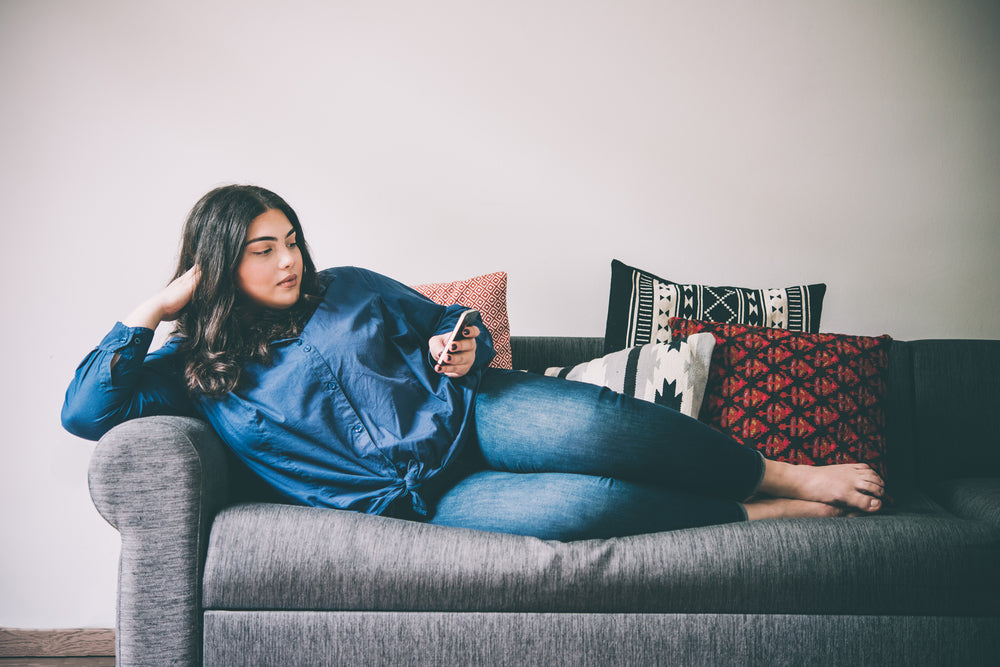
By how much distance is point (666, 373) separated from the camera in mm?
1379

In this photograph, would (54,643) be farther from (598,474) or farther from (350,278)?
(598,474)

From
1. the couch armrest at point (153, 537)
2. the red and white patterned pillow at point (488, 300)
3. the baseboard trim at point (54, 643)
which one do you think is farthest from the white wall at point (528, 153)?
the couch armrest at point (153, 537)

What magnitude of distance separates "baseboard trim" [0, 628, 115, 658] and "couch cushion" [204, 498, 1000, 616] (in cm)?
111

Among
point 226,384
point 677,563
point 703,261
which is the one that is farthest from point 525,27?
point 677,563

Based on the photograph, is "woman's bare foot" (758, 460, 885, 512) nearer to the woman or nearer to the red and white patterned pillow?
the woman

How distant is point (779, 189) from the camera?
1.92 meters

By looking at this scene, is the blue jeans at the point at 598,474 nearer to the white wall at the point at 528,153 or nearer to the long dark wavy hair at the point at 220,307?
the long dark wavy hair at the point at 220,307

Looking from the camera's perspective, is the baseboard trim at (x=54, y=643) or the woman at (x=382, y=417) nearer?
the woman at (x=382, y=417)

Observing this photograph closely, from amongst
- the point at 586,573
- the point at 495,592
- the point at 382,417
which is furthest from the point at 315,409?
the point at 586,573

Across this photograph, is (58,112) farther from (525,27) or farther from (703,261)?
(703,261)

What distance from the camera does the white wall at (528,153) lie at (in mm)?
1793

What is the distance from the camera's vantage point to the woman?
1.11 metres

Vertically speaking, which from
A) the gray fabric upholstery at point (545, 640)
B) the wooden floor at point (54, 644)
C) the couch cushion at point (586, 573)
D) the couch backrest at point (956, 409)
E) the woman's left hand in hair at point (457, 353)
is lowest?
the wooden floor at point (54, 644)

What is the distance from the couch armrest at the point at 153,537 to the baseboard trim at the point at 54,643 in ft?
3.27
